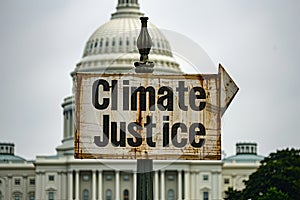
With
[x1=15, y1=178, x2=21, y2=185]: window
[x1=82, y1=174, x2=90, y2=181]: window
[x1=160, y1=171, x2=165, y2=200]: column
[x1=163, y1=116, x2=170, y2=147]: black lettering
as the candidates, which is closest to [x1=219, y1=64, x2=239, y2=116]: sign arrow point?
[x1=163, y1=116, x2=170, y2=147]: black lettering

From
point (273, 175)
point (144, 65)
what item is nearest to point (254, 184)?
point (273, 175)

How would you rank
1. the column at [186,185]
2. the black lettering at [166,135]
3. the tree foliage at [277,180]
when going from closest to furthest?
the black lettering at [166,135]
the tree foliage at [277,180]
the column at [186,185]

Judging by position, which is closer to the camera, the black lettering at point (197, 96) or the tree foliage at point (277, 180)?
the black lettering at point (197, 96)

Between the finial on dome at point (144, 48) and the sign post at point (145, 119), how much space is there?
2 centimetres

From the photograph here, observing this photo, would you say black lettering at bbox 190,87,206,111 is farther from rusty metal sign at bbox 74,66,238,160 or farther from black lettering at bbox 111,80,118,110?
black lettering at bbox 111,80,118,110

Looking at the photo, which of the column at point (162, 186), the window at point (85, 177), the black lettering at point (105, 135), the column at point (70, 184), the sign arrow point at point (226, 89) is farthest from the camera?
the window at point (85, 177)

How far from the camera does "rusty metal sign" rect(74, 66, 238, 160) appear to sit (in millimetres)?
19453

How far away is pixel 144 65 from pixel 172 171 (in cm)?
17389

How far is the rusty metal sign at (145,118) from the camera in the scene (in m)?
19.5

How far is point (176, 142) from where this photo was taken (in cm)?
1950

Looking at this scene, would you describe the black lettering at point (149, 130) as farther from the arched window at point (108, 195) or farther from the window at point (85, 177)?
the window at point (85, 177)

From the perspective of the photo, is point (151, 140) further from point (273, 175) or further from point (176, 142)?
point (273, 175)

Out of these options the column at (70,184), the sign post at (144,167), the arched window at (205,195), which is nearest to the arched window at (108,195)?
the column at (70,184)

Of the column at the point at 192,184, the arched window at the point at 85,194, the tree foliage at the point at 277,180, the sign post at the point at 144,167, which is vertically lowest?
the sign post at the point at 144,167
